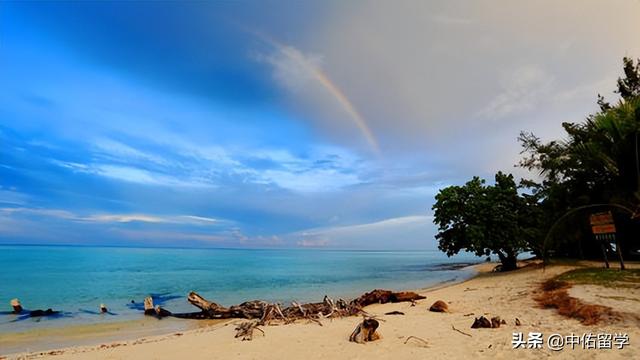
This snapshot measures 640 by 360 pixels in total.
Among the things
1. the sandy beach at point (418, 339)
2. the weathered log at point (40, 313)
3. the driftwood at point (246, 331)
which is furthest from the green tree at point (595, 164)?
the weathered log at point (40, 313)

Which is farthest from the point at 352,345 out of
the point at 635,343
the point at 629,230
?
the point at 629,230

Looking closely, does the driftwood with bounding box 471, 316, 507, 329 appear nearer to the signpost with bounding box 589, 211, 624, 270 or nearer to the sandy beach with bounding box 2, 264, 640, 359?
the sandy beach with bounding box 2, 264, 640, 359

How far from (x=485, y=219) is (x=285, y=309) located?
62.2 ft

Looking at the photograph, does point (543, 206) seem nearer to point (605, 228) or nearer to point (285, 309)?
point (605, 228)

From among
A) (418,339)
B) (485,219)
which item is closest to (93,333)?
(418,339)

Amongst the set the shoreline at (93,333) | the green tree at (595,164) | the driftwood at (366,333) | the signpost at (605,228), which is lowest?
the shoreline at (93,333)

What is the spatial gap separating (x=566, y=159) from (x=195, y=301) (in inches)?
974

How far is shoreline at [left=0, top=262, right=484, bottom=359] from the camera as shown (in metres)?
11.2

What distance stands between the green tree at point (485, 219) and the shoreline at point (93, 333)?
1939 cm

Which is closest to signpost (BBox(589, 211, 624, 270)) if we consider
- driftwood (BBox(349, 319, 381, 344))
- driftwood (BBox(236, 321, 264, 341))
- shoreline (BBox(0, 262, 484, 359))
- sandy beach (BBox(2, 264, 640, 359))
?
sandy beach (BBox(2, 264, 640, 359))

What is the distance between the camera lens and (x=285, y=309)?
13.3 metres

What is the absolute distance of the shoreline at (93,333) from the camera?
11.2 metres

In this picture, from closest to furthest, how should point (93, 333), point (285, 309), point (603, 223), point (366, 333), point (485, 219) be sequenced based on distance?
point (366, 333) → point (93, 333) → point (285, 309) → point (603, 223) → point (485, 219)

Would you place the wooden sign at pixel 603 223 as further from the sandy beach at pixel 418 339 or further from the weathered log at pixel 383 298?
the weathered log at pixel 383 298
